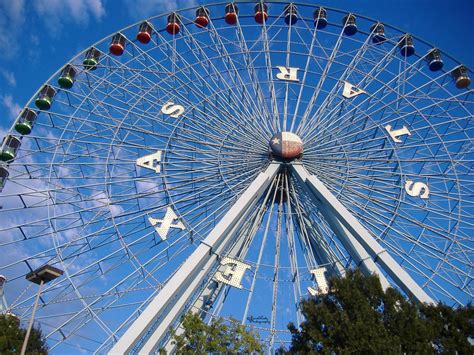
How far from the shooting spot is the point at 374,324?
43.7ft

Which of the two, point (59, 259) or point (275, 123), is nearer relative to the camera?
point (59, 259)

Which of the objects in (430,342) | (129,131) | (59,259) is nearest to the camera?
(430,342)

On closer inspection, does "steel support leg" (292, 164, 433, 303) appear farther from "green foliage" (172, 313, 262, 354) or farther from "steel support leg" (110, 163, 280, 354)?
"green foliage" (172, 313, 262, 354)

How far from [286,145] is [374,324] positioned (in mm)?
9278

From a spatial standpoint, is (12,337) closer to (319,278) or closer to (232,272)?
(232,272)

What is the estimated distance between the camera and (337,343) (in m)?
13.4

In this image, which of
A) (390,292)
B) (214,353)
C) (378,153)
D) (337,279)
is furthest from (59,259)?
(378,153)

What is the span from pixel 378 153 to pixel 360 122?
158 centimetres

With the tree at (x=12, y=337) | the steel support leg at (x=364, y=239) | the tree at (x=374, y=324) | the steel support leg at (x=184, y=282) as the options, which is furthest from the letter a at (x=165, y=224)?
the tree at (x=374, y=324)

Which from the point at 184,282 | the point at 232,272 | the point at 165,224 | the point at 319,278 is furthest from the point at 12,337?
the point at 319,278

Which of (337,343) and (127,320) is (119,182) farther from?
(337,343)

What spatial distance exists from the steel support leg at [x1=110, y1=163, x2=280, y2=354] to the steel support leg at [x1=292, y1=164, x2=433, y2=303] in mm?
1956

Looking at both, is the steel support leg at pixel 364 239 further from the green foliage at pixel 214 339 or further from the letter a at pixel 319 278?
the green foliage at pixel 214 339

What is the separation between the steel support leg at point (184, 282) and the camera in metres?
14.9
